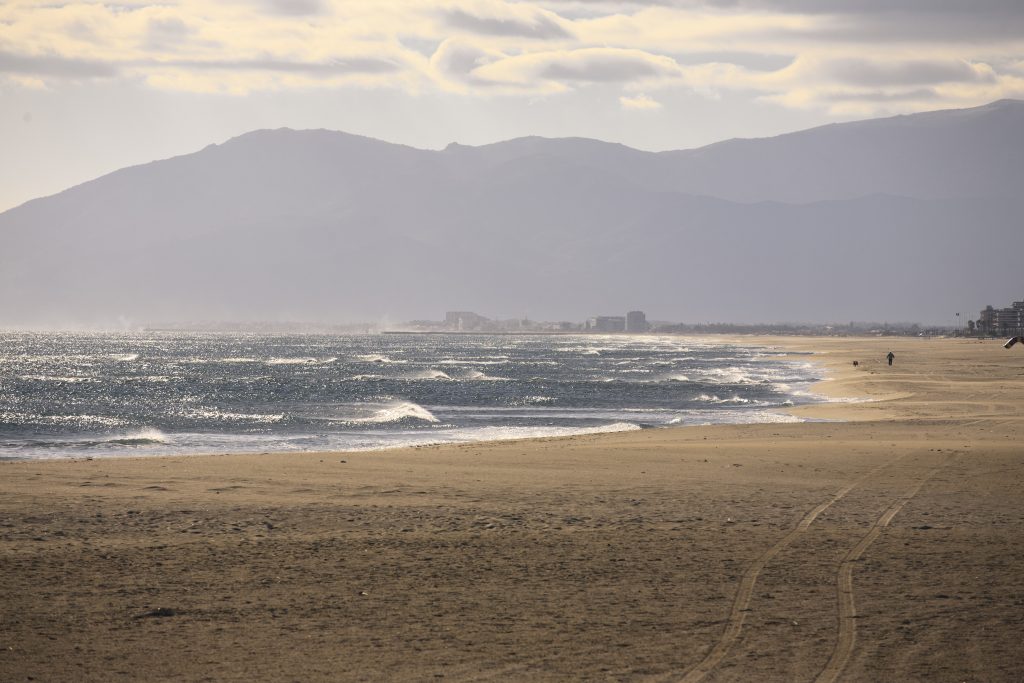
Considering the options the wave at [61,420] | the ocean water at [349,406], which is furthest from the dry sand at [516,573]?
the wave at [61,420]

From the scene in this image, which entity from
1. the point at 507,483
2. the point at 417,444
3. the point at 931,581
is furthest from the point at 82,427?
the point at 931,581

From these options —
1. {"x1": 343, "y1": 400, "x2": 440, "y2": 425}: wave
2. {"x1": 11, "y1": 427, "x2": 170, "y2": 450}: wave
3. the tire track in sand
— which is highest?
the tire track in sand

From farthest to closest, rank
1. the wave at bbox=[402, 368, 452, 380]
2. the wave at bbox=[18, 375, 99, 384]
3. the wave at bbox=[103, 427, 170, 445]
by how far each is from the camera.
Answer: the wave at bbox=[402, 368, 452, 380]
the wave at bbox=[18, 375, 99, 384]
the wave at bbox=[103, 427, 170, 445]

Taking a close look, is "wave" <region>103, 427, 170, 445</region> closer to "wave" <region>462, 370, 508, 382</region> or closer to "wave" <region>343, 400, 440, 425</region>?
"wave" <region>343, 400, 440, 425</region>

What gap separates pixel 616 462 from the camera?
27375 millimetres

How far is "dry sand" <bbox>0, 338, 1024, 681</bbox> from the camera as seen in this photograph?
11.8m

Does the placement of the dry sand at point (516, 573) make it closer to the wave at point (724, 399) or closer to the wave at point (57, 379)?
the wave at point (724, 399)

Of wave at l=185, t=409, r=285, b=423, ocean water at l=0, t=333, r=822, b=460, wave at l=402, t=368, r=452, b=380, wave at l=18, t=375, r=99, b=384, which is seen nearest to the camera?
ocean water at l=0, t=333, r=822, b=460

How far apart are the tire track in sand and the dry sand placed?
5 centimetres

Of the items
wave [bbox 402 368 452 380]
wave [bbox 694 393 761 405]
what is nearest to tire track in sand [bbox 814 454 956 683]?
wave [bbox 694 393 761 405]

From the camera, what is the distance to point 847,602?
13695mm

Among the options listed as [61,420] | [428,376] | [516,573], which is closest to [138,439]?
[61,420]

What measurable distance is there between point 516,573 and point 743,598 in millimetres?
2970

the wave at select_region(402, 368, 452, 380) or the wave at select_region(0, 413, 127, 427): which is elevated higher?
the wave at select_region(0, 413, 127, 427)
